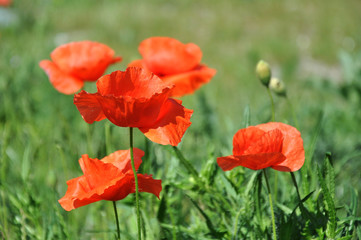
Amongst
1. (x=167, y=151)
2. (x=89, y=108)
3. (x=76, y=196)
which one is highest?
(x=89, y=108)

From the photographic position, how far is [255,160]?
59 centimetres

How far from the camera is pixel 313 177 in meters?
0.89

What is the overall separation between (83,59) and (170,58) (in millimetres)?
175

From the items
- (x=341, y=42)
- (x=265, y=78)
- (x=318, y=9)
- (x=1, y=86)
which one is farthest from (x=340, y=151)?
(x=318, y=9)

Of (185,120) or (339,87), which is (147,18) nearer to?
(339,87)

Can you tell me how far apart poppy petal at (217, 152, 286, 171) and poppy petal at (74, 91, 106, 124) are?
0.56ft

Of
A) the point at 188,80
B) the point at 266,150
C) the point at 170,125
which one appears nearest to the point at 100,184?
the point at 170,125

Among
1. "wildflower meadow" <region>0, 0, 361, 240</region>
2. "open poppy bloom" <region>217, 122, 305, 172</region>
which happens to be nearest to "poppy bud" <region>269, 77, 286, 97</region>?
"wildflower meadow" <region>0, 0, 361, 240</region>

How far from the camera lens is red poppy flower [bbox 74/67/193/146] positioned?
0.56m

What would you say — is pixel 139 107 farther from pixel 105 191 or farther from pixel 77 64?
pixel 77 64

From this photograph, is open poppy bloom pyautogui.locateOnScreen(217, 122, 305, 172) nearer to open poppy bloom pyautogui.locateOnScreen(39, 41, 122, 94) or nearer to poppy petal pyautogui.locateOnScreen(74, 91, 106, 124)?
poppy petal pyautogui.locateOnScreen(74, 91, 106, 124)

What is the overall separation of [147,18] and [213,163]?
434cm

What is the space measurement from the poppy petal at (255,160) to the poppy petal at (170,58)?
0.37m

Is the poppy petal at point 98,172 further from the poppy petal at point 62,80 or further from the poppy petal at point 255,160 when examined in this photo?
the poppy petal at point 62,80
